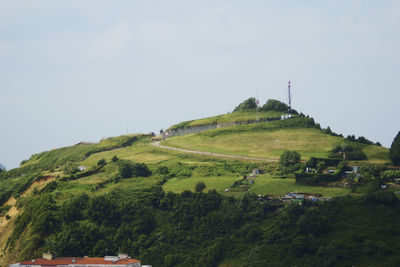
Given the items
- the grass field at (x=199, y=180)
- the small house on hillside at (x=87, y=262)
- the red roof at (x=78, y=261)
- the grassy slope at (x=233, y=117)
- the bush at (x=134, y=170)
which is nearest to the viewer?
the small house on hillside at (x=87, y=262)

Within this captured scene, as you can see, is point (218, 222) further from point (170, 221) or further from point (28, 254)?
point (28, 254)

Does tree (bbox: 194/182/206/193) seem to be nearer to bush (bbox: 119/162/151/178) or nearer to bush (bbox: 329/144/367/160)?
bush (bbox: 119/162/151/178)

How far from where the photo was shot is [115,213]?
9600 cm

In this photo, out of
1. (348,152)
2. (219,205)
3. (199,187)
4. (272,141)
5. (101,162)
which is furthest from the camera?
(101,162)

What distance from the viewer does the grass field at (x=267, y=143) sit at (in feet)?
382

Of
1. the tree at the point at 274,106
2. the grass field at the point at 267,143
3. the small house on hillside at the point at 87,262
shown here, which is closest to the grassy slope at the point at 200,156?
the grass field at the point at 267,143

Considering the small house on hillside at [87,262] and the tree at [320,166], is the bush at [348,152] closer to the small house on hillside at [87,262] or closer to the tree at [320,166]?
the tree at [320,166]

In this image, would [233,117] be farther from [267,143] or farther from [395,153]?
[395,153]

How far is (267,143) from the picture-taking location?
130750 millimetres

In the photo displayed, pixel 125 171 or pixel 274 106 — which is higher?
pixel 274 106

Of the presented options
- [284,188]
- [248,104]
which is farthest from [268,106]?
[284,188]

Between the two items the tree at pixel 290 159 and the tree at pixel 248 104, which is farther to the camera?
the tree at pixel 248 104

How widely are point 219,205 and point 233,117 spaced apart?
74249 mm

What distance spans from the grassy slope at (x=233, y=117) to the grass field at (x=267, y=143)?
9.59 meters
